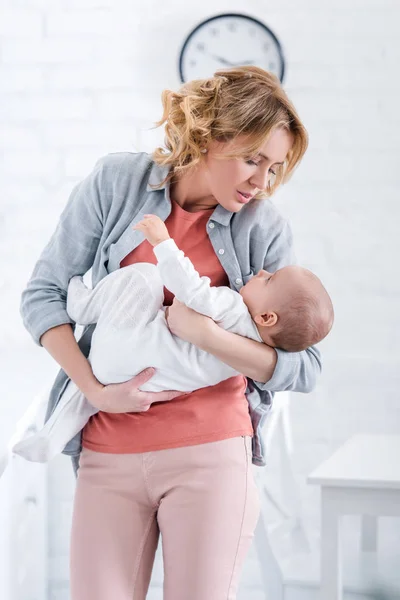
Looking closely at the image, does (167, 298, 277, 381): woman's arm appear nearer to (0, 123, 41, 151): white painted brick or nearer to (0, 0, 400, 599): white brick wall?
(0, 0, 400, 599): white brick wall

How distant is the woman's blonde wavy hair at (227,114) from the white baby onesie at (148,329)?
0.19m

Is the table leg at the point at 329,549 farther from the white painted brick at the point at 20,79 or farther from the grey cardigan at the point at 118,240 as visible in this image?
the white painted brick at the point at 20,79

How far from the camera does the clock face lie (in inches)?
93.5

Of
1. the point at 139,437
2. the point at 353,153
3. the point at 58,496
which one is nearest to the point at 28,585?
the point at 58,496

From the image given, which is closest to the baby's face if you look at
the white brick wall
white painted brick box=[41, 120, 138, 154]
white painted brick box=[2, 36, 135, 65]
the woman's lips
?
the woman's lips

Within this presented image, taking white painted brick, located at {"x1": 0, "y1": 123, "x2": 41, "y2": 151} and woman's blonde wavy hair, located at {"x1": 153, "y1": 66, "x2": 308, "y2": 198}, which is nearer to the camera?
woman's blonde wavy hair, located at {"x1": 153, "y1": 66, "x2": 308, "y2": 198}

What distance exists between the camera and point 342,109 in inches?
94.7

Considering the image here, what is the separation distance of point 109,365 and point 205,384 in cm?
16

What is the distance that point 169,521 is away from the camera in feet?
4.42

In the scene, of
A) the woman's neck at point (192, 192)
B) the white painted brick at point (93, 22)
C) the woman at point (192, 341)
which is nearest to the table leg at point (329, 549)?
the woman at point (192, 341)

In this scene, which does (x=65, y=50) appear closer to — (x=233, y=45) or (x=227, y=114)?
Result: (x=233, y=45)

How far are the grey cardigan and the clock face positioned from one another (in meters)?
0.99

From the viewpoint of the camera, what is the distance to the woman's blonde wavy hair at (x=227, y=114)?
4.51 ft

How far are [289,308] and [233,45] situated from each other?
49.3 inches
